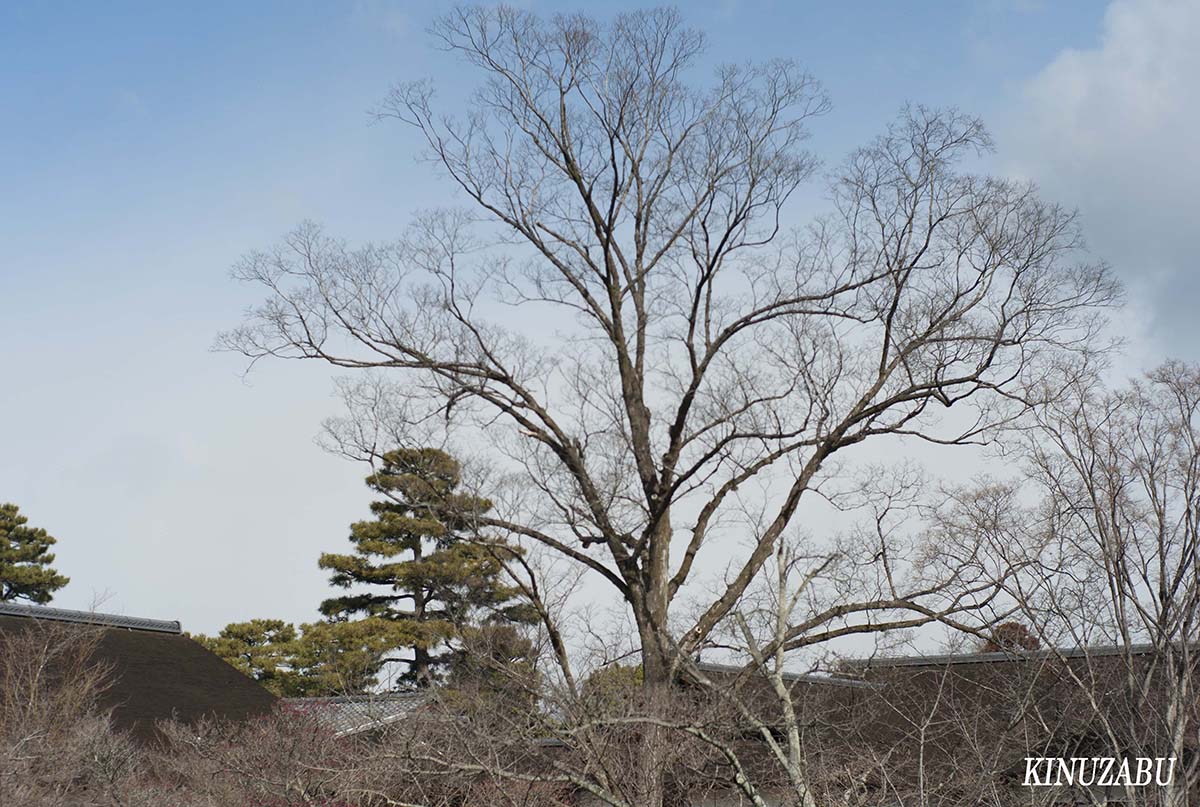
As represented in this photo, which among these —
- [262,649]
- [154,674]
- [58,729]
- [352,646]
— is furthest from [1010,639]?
[262,649]

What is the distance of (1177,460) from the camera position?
17.4 metres

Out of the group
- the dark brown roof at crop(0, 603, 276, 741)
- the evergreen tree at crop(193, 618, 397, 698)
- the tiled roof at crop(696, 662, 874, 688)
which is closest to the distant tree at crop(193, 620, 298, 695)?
the evergreen tree at crop(193, 618, 397, 698)

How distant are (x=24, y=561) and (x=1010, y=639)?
3160 cm

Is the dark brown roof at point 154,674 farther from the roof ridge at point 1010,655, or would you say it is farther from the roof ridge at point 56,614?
the roof ridge at point 1010,655

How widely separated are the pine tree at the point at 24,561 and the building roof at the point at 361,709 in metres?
17.6

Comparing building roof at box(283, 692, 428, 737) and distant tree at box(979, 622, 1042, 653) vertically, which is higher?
distant tree at box(979, 622, 1042, 653)

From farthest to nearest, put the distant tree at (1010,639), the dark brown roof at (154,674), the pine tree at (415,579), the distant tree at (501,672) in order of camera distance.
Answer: the pine tree at (415,579)
the dark brown roof at (154,674)
the distant tree at (1010,639)
the distant tree at (501,672)

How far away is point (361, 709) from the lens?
55.0 ft

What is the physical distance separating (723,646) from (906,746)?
18.1ft

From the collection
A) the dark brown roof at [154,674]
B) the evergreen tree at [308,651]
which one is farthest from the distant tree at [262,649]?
the dark brown roof at [154,674]

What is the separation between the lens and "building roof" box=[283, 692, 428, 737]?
17.5 m

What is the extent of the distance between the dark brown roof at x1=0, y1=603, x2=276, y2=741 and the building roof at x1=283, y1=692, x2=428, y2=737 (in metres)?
1.18

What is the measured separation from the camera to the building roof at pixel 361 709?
57.3ft

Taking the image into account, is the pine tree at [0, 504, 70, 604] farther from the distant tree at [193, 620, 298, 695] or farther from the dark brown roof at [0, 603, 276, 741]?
the dark brown roof at [0, 603, 276, 741]
